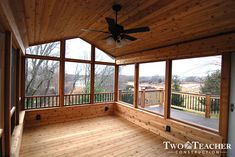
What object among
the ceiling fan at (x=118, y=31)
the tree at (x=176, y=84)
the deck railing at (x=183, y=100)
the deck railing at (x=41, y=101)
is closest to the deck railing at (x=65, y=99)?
the deck railing at (x=41, y=101)

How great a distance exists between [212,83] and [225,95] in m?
0.56

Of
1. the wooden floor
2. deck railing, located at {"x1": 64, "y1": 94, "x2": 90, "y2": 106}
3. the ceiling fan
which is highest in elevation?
the ceiling fan

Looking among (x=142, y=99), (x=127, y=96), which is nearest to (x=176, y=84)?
(x=142, y=99)

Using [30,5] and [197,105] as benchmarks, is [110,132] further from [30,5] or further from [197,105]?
[30,5]

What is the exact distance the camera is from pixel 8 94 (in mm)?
2266

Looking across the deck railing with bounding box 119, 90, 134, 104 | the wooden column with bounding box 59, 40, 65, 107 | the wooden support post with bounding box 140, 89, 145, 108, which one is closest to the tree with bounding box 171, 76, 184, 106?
the wooden support post with bounding box 140, 89, 145, 108

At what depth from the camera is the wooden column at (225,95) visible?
2.80 metres

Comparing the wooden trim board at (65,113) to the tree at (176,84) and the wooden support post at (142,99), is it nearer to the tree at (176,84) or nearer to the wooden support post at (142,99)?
the wooden support post at (142,99)

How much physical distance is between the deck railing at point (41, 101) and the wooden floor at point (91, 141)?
76 cm

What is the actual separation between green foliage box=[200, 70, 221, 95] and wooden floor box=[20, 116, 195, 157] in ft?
5.60

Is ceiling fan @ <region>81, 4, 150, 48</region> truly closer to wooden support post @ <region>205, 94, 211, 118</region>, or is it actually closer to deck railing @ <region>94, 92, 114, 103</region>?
wooden support post @ <region>205, 94, 211, 118</region>

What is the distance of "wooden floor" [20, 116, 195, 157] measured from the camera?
3162mm

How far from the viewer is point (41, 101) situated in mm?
5074

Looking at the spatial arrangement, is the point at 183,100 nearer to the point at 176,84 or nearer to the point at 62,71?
the point at 176,84
